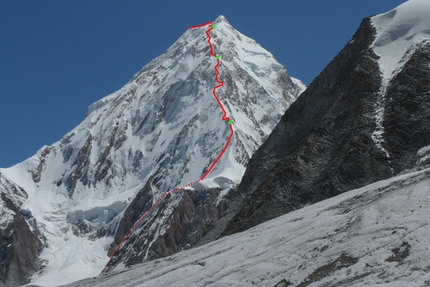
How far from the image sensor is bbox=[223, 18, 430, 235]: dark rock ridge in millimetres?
52000

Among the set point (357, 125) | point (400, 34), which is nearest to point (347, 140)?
point (357, 125)

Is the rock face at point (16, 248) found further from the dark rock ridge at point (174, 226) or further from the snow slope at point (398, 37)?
the snow slope at point (398, 37)

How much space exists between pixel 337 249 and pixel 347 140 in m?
27.9

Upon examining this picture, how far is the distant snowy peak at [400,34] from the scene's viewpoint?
59.7 meters

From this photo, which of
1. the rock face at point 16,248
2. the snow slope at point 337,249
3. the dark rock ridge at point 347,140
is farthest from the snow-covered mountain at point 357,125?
the rock face at point 16,248

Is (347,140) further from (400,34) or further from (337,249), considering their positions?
(337,249)

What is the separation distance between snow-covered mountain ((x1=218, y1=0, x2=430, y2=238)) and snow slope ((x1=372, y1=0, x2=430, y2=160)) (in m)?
0.09

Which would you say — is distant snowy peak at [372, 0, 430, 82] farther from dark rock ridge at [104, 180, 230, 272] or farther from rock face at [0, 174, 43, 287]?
rock face at [0, 174, 43, 287]

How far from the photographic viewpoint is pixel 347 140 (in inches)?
2173

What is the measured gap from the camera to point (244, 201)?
212 ft

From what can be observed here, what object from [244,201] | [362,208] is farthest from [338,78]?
[362,208]

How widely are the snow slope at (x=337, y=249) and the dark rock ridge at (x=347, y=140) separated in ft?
44.9

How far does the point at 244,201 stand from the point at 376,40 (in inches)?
687

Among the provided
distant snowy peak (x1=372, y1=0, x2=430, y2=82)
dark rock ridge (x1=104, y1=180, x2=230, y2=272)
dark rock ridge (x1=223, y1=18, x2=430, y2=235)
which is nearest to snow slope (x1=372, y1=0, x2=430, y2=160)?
distant snowy peak (x1=372, y1=0, x2=430, y2=82)
